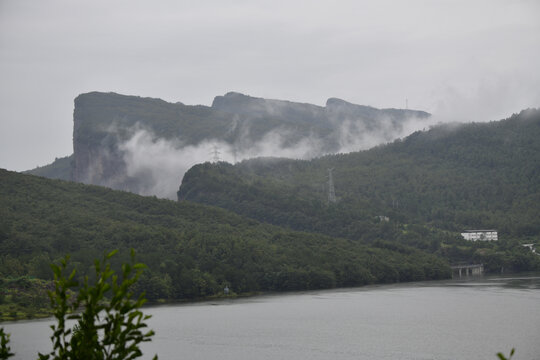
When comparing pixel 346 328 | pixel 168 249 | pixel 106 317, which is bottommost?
pixel 346 328

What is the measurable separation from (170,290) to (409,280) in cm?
6106

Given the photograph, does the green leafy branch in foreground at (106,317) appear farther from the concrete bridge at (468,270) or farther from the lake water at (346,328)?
the concrete bridge at (468,270)

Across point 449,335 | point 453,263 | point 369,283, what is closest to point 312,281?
point 369,283

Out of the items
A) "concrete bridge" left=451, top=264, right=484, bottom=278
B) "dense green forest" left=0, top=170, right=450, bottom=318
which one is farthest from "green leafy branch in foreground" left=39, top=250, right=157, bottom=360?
"concrete bridge" left=451, top=264, right=484, bottom=278

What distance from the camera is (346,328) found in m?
81.8

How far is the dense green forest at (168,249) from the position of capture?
128m

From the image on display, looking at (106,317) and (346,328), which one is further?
(346,328)

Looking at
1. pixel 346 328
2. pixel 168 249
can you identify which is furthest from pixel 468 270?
Answer: pixel 346 328

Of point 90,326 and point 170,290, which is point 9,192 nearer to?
point 170,290

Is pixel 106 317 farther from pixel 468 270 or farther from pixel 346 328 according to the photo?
pixel 468 270

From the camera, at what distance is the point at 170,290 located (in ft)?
408

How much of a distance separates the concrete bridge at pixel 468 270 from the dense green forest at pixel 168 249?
7794mm

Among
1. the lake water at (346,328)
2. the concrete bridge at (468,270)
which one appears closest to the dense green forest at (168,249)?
the concrete bridge at (468,270)

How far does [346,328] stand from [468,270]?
113 meters
